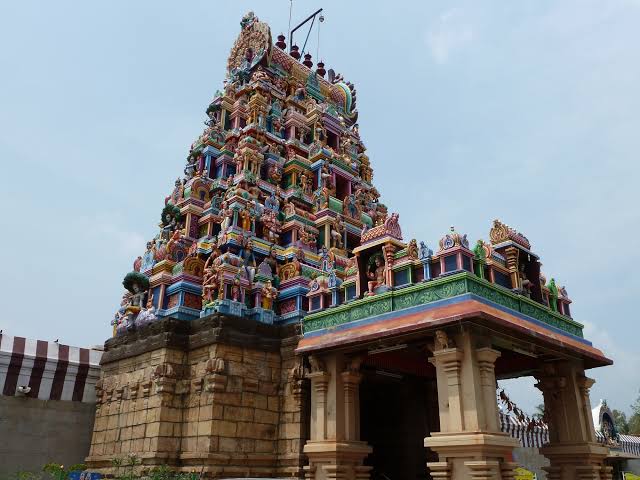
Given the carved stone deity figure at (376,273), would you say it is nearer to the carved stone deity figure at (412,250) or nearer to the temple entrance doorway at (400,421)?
the carved stone deity figure at (412,250)

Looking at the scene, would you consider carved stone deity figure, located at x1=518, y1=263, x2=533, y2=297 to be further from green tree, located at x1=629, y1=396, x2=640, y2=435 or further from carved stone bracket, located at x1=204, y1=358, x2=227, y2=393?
green tree, located at x1=629, y1=396, x2=640, y2=435

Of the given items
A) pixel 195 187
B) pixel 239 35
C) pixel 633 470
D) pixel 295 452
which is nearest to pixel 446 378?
pixel 295 452

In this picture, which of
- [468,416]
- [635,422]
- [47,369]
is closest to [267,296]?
[468,416]

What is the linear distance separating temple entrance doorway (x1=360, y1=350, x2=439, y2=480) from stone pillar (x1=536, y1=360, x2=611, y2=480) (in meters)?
3.38

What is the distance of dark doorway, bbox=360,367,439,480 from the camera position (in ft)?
55.8

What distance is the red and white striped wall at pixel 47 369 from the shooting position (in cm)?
1895

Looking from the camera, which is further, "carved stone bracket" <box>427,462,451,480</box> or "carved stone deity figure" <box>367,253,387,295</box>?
"carved stone deity figure" <box>367,253,387,295</box>

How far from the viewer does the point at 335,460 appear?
13.3m

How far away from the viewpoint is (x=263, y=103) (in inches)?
898

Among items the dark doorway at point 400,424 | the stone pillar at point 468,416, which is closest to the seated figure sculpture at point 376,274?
the stone pillar at point 468,416

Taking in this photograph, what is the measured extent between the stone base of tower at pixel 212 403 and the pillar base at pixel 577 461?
6895mm

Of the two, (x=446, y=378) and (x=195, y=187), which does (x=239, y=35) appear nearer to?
(x=195, y=187)

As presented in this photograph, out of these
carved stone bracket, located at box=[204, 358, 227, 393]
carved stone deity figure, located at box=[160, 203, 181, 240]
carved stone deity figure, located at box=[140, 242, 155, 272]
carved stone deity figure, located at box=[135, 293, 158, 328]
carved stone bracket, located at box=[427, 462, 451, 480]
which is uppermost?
carved stone deity figure, located at box=[160, 203, 181, 240]

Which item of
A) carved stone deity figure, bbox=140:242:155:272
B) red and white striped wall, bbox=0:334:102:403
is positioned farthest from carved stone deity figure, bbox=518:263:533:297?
red and white striped wall, bbox=0:334:102:403
